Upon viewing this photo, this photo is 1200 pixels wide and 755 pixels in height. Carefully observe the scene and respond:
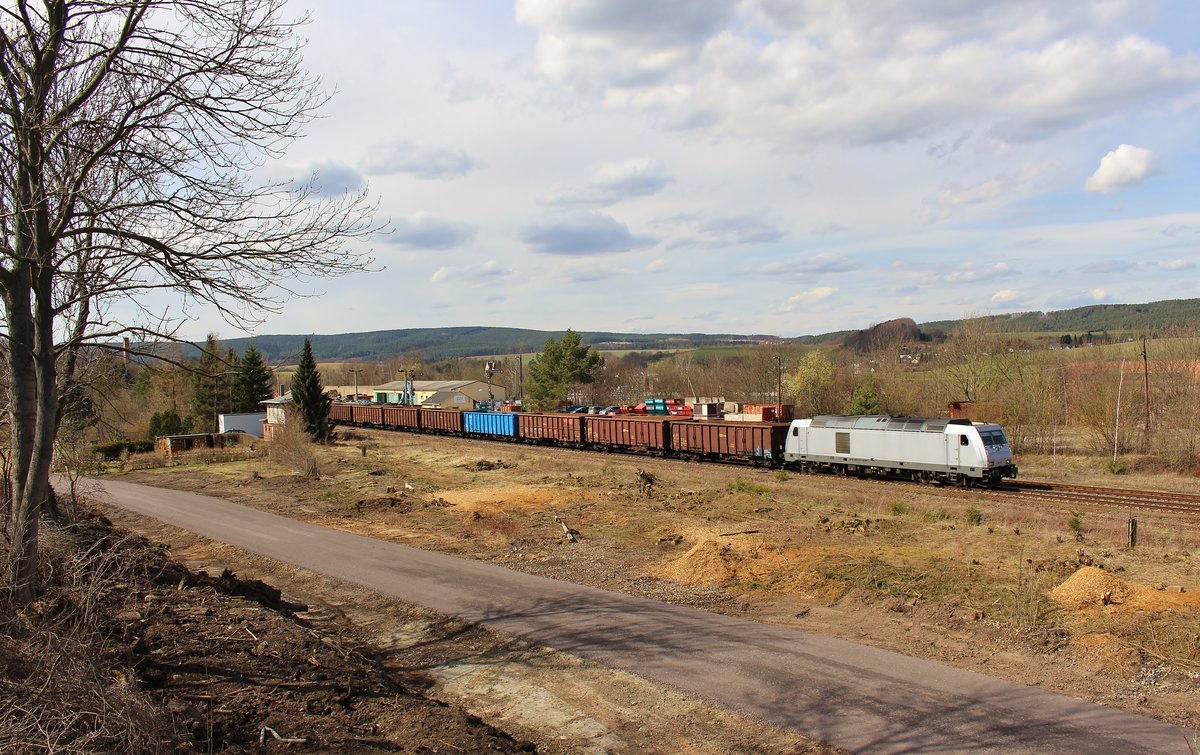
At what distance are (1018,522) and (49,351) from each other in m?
21.1

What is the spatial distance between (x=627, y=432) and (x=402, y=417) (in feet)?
94.7

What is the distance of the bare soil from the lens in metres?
8.33

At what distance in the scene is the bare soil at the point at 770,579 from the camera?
8328 millimetres

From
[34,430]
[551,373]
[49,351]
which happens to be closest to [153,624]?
[34,430]

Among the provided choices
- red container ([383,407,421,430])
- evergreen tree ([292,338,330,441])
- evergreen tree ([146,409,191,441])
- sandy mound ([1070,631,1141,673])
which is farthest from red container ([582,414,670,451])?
evergreen tree ([146,409,191,441])

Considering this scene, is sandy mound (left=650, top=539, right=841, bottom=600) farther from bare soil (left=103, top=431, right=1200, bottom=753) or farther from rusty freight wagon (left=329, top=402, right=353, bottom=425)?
rusty freight wagon (left=329, top=402, right=353, bottom=425)

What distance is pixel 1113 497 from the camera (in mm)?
22938

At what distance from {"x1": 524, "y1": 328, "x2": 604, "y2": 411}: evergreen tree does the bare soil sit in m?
47.2

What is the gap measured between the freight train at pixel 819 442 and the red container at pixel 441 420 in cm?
804

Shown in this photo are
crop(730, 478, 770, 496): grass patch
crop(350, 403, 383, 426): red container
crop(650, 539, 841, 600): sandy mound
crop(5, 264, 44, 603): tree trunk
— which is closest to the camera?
crop(5, 264, 44, 603): tree trunk

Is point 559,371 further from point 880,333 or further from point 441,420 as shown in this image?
point 880,333

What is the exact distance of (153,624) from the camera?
8203 millimetres

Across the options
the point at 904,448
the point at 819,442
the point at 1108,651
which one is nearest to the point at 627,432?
the point at 819,442

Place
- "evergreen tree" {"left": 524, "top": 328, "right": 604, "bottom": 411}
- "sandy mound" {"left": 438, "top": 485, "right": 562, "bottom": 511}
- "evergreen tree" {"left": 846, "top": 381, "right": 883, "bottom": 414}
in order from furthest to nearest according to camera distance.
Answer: "evergreen tree" {"left": 524, "top": 328, "right": 604, "bottom": 411}
"evergreen tree" {"left": 846, "top": 381, "right": 883, "bottom": 414}
"sandy mound" {"left": 438, "top": 485, "right": 562, "bottom": 511}
